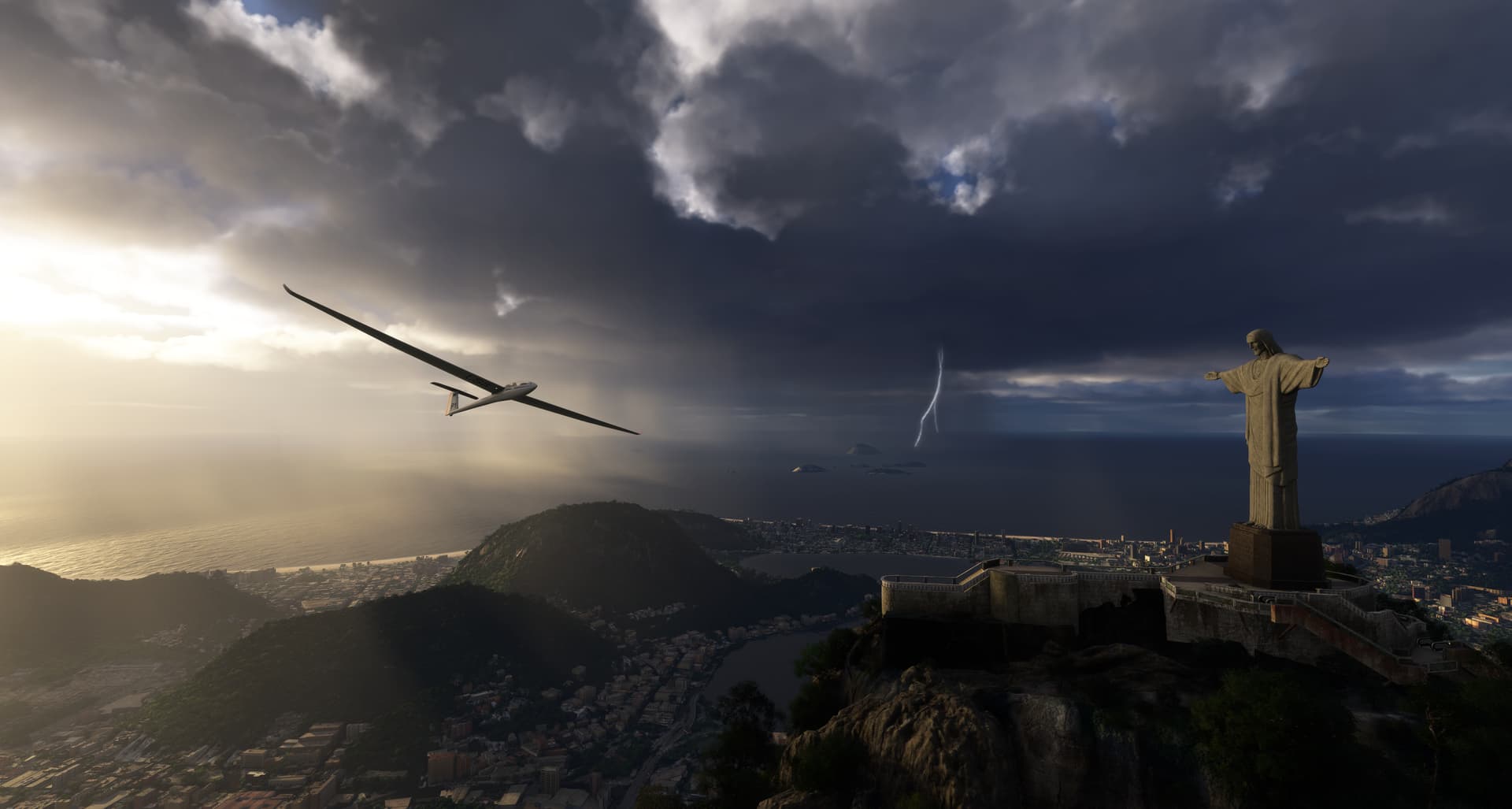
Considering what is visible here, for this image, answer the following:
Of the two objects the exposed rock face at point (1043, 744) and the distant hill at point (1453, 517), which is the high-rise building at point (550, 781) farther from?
the distant hill at point (1453, 517)

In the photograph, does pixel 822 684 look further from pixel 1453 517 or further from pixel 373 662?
pixel 1453 517

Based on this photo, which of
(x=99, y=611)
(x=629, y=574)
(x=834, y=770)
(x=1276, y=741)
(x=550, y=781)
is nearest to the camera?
(x=1276, y=741)

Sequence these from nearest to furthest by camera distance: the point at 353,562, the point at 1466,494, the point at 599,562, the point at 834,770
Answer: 1. the point at 834,770
2. the point at 599,562
3. the point at 353,562
4. the point at 1466,494

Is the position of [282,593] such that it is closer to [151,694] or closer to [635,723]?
Answer: [151,694]

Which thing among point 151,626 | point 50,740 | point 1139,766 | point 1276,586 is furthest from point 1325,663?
point 151,626

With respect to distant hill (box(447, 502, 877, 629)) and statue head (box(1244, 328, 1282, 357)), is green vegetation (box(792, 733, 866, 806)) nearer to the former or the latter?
statue head (box(1244, 328, 1282, 357))

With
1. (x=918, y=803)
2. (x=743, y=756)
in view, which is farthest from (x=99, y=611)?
(x=918, y=803)
